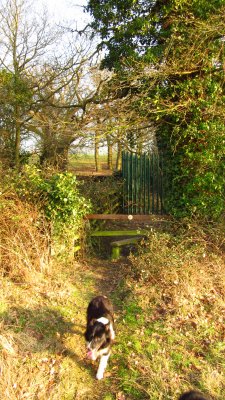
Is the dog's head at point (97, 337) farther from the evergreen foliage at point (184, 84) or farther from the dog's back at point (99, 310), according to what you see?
the evergreen foliage at point (184, 84)

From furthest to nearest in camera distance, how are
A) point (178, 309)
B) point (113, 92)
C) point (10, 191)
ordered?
point (113, 92)
point (10, 191)
point (178, 309)

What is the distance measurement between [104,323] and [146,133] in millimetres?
6938

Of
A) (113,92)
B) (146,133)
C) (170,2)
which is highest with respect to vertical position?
(170,2)

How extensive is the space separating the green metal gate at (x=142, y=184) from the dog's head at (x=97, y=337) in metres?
6.85

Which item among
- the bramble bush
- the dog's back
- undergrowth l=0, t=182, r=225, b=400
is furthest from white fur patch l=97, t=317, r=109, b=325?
the bramble bush

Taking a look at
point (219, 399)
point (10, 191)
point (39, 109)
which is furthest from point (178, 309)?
point (39, 109)

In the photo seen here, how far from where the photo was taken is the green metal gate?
11.4 m

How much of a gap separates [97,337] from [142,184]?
7.55 m

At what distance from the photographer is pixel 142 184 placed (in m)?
11.8

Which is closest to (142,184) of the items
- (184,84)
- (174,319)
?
(184,84)

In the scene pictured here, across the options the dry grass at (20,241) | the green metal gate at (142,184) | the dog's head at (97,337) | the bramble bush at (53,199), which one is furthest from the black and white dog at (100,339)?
the green metal gate at (142,184)

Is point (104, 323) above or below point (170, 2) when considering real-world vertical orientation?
below

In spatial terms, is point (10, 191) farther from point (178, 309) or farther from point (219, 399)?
point (219, 399)

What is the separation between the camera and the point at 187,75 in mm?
8898
